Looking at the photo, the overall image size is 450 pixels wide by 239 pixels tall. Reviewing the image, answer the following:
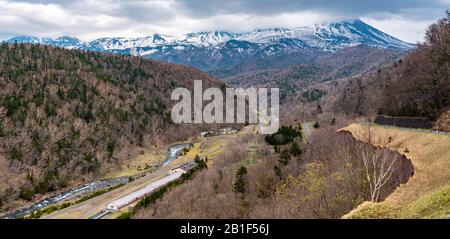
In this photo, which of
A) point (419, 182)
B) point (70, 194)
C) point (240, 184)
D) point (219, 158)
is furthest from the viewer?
point (219, 158)

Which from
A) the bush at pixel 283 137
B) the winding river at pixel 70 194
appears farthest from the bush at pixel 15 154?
the bush at pixel 283 137

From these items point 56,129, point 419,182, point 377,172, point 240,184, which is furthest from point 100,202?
point 419,182

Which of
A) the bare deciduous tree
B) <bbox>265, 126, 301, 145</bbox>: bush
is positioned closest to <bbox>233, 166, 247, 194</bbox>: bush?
the bare deciduous tree

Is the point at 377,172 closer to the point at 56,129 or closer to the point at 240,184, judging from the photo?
the point at 240,184

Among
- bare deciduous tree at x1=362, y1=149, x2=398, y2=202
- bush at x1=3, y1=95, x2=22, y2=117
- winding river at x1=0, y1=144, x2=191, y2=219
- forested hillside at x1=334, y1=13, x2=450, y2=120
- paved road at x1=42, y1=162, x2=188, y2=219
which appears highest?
forested hillside at x1=334, y1=13, x2=450, y2=120

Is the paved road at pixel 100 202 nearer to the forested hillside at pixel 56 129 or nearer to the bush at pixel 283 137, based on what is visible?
the forested hillside at pixel 56 129

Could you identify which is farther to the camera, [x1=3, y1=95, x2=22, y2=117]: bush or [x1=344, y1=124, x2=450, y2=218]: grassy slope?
[x1=3, y1=95, x2=22, y2=117]: bush

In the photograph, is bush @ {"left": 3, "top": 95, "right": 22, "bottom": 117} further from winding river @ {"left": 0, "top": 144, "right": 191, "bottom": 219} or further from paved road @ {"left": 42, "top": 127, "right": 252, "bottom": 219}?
paved road @ {"left": 42, "top": 127, "right": 252, "bottom": 219}

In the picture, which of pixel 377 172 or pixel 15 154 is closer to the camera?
pixel 377 172

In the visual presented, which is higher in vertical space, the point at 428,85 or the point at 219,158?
the point at 428,85
